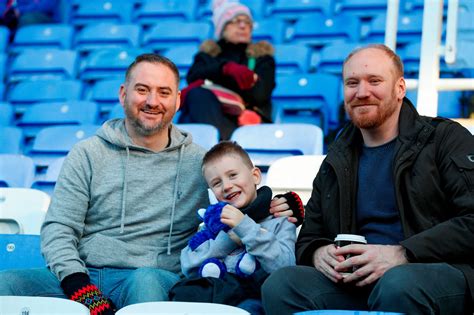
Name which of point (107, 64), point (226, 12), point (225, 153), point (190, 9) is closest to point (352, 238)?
point (225, 153)

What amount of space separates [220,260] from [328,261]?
0.41 meters

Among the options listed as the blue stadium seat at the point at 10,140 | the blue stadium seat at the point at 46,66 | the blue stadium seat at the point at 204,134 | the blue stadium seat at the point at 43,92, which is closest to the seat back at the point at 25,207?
the blue stadium seat at the point at 204,134

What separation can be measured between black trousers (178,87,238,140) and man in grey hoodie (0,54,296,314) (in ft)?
4.64

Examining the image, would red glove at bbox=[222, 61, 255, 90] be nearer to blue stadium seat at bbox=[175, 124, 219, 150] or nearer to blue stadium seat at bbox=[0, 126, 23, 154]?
blue stadium seat at bbox=[175, 124, 219, 150]

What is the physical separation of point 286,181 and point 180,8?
379 cm

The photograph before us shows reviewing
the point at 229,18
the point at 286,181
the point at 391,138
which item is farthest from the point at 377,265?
the point at 229,18

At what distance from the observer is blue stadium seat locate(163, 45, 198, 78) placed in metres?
6.42

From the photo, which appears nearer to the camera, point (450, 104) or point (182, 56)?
point (450, 104)

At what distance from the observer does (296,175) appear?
3625 mm

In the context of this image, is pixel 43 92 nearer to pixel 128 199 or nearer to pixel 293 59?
pixel 293 59

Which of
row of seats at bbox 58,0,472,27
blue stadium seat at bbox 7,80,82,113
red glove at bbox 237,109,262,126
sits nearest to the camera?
red glove at bbox 237,109,262,126

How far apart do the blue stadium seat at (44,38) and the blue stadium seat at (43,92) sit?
0.72 metres

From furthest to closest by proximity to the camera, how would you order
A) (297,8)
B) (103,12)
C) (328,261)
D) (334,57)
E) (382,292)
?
(103,12), (297,8), (334,57), (328,261), (382,292)

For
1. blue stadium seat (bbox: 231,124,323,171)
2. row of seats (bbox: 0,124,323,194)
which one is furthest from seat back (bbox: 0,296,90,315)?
blue stadium seat (bbox: 231,124,323,171)
